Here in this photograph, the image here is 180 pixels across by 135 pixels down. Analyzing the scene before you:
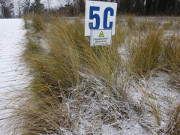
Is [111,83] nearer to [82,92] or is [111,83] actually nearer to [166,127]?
[82,92]

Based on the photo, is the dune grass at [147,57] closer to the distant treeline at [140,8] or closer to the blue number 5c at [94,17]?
the blue number 5c at [94,17]

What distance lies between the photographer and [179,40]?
1.77 meters

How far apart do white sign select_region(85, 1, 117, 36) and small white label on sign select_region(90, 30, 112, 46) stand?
0.05 metres

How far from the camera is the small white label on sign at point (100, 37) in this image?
138cm

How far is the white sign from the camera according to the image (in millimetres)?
1309

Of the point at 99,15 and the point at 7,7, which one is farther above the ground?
the point at 7,7

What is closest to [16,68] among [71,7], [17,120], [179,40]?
[17,120]

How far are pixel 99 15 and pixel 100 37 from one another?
24 centimetres

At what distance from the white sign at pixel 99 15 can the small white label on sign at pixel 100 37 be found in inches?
2.0

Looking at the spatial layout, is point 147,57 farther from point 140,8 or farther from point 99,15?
point 140,8

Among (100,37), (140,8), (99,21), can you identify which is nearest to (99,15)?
(99,21)

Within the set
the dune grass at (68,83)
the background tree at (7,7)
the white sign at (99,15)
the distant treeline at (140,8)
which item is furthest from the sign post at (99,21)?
the background tree at (7,7)

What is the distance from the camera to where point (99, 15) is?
1367mm

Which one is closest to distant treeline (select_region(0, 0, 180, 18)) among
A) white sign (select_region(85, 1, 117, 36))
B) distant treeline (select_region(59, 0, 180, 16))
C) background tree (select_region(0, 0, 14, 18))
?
distant treeline (select_region(59, 0, 180, 16))
